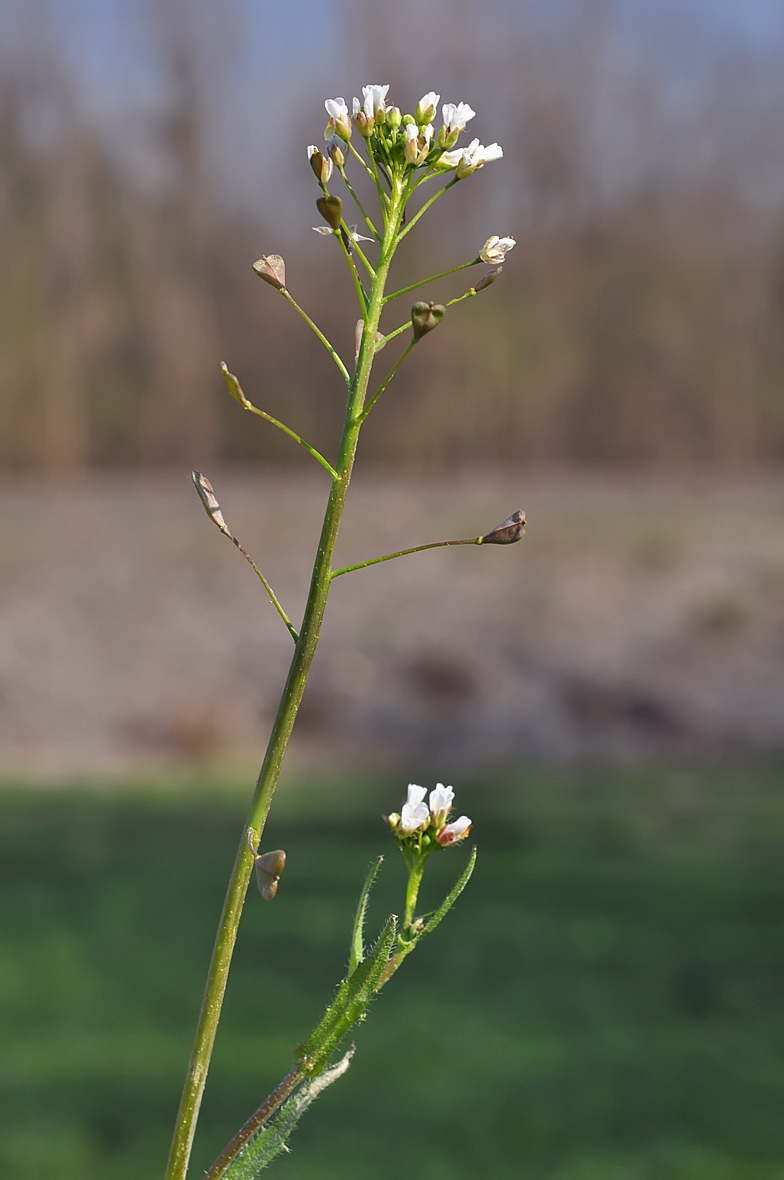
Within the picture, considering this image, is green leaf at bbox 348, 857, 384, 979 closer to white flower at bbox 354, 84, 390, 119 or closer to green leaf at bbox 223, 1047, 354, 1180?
green leaf at bbox 223, 1047, 354, 1180

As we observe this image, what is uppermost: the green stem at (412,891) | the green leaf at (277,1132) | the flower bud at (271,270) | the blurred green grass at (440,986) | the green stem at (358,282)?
the blurred green grass at (440,986)

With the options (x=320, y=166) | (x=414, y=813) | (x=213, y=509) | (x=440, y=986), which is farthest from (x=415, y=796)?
(x=440, y=986)

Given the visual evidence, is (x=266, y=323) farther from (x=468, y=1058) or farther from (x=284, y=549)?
(x=468, y=1058)

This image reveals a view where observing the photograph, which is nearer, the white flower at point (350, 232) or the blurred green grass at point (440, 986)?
the white flower at point (350, 232)

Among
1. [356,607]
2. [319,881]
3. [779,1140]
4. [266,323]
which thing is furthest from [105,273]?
[779,1140]

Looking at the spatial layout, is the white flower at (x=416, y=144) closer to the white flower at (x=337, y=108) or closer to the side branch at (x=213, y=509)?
the white flower at (x=337, y=108)

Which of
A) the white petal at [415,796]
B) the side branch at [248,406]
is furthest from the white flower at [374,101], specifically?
the white petal at [415,796]

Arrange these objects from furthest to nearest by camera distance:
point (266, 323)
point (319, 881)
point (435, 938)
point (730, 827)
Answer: point (266, 323) → point (730, 827) → point (319, 881) → point (435, 938)

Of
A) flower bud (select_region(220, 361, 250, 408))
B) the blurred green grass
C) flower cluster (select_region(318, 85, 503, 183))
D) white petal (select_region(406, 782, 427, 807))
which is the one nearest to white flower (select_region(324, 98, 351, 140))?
flower cluster (select_region(318, 85, 503, 183))
